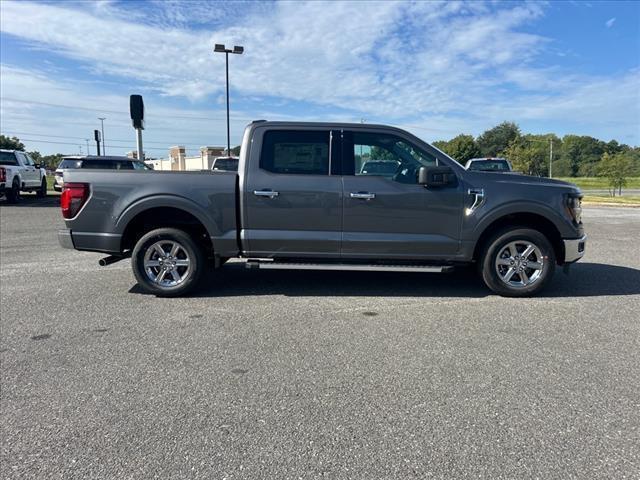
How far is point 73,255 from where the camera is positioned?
8367 mm

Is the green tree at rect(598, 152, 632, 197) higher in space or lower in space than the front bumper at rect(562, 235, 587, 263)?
higher

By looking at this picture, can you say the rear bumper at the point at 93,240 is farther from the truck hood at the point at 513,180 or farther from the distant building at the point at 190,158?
the distant building at the point at 190,158

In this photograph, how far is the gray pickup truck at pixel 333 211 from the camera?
17.9 ft

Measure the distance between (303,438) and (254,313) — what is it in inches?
94.5

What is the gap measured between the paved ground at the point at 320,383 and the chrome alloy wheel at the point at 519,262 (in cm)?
28

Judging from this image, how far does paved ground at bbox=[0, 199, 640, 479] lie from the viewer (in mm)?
2521

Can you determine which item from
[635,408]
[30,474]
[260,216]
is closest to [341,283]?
[260,216]

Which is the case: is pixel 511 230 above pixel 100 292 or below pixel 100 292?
above

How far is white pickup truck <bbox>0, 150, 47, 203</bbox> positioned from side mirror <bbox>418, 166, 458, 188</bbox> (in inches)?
678

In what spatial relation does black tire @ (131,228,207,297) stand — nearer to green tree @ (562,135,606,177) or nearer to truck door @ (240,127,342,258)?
truck door @ (240,127,342,258)

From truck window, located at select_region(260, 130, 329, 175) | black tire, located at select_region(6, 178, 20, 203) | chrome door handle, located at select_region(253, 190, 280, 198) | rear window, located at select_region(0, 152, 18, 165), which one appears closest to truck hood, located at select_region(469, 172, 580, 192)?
truck window, located at select_region(260, 130, 329, 175)

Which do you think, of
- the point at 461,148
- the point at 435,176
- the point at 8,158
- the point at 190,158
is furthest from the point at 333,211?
the point at 461,148

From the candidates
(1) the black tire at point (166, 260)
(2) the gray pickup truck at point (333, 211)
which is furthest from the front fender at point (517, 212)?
(1) the black tire at point (166, 260)

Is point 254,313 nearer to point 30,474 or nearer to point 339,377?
point 339,377
